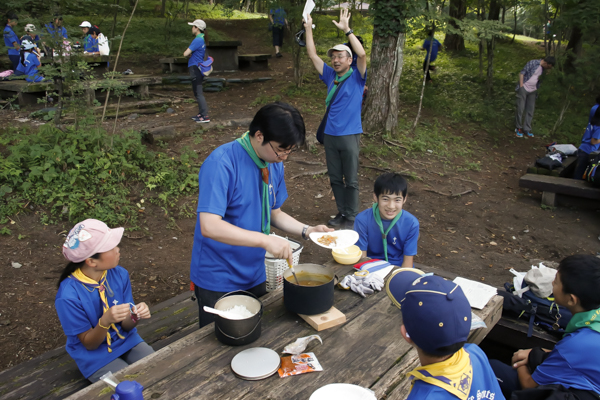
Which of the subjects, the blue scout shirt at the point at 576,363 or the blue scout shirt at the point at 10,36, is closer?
the blue scout shirt at the point at 576,363

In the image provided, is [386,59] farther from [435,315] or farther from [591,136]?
[435,315]

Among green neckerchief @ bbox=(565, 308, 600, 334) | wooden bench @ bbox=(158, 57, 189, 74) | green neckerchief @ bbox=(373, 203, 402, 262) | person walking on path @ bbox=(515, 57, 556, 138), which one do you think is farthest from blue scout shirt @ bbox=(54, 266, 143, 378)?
person walking on path @ bbox=(515, 57, 556, 138)

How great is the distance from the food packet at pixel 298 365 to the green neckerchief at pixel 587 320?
143 cm

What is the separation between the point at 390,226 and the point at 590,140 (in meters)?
5.66

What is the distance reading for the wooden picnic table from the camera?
5.61 feet

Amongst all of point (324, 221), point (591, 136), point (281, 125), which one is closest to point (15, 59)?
point (324, 221)

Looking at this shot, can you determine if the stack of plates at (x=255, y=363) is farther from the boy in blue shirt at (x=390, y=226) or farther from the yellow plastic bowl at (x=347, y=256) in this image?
the boy in blue shirt at (x=390, y=226)

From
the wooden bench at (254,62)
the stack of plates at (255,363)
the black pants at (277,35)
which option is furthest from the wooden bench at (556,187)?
the black pants at (277,35)

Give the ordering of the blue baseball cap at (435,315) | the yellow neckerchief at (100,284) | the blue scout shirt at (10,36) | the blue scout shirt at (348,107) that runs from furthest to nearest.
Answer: the blue scout shirt at (10,36)
the blue scout shirt at (348,107)
the yellow neckerchief at (100,284)
the blue baseball cap at (435,315)

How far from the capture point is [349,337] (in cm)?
210

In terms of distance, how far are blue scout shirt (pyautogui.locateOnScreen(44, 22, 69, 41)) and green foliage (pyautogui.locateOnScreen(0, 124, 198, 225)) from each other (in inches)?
48.2

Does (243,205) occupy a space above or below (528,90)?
below

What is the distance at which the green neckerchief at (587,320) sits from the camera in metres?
2.15

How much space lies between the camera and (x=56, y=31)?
528cm
